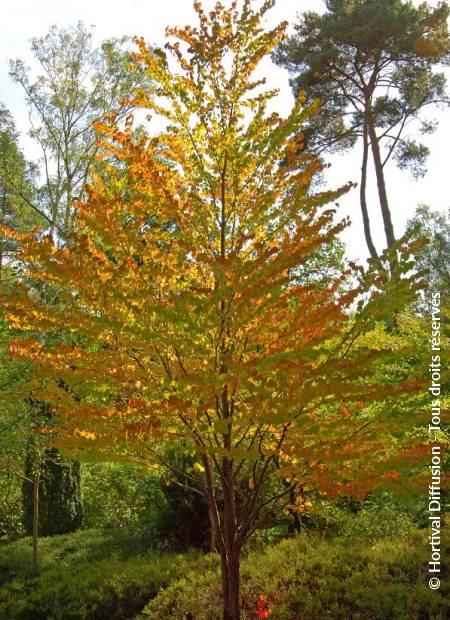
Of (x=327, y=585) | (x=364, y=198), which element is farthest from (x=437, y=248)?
(x=327, y=585)

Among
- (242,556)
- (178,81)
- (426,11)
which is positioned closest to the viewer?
(178,81)

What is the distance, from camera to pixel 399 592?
529 centimetres

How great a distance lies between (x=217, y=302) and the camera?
3326mm

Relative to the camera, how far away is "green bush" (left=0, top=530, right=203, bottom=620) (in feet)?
22.6

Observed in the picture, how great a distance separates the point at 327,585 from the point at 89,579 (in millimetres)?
3727

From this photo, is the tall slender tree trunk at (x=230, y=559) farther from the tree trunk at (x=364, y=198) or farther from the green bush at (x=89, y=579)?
the tree trunk at (x=364, y=198)

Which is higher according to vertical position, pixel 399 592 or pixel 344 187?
pixel 344 187

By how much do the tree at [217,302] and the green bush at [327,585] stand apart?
4.74 feet

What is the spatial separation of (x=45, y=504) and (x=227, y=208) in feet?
33.4

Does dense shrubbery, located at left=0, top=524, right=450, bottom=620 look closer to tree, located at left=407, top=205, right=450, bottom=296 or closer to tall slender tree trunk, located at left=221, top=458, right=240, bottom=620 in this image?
tall slender tree trunk, located at left=221, top=458, right=240, bottom=620

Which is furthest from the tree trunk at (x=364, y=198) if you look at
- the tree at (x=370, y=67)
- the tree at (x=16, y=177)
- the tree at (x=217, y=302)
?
the tree at (x=217, y=302)

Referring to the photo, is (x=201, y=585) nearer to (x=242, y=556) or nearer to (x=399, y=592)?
(x=242, y=556)

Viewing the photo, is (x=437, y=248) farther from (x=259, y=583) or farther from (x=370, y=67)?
(x=259, y=583)

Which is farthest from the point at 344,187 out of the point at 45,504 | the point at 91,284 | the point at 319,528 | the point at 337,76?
the point at 337,76
